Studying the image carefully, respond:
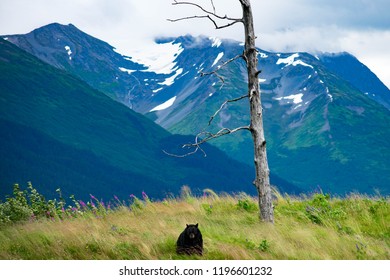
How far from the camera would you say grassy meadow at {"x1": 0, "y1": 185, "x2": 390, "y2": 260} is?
35.2ft

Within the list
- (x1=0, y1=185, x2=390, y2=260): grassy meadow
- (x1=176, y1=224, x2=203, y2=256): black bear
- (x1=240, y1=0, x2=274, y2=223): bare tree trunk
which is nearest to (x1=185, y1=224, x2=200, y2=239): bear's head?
(x1=176, y1=224, x2=203, y2=256): black bear

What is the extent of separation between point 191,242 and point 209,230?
2141 mm

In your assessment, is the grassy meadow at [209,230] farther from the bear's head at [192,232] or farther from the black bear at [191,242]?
the bear's head at [192,232]

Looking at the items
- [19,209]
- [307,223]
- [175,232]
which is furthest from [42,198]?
[307,223]

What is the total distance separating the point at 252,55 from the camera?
Result: 47.6 feet

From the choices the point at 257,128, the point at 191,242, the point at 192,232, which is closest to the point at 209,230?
the point at 191,242

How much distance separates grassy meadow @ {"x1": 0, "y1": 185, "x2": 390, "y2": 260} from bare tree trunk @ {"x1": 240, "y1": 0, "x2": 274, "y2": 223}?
63 centimetres

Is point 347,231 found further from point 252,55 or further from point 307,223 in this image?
point 252,55

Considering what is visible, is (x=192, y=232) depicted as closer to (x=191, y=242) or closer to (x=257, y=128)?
(x=191, y=242)

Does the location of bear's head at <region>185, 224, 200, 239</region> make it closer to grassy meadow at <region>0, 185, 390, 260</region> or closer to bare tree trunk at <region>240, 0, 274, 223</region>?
grassy meadow at <region>0, 185, 390, 260</region>

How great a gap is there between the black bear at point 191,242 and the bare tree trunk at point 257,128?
147 inches

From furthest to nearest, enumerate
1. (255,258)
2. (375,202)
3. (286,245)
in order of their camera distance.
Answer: (375,202) < (286,245) < (255,258)

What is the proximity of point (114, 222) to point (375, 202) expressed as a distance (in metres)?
8.46

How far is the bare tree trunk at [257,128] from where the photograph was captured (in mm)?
13703
